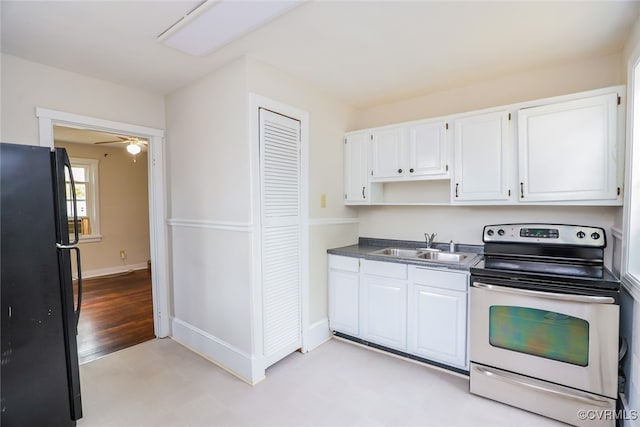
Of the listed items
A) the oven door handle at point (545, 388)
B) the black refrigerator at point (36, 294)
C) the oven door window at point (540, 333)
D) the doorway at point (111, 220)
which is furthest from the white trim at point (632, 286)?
the doorway at point (111, 220)

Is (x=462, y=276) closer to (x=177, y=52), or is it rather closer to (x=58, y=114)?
(x=177, y=52)

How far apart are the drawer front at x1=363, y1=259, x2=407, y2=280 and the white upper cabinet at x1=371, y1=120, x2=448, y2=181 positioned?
2.81 feet

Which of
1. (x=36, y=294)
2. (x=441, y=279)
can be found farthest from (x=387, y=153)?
(x=36, y=294)

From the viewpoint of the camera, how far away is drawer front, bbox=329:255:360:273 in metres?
A: 2.95

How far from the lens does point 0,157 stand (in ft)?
5.29

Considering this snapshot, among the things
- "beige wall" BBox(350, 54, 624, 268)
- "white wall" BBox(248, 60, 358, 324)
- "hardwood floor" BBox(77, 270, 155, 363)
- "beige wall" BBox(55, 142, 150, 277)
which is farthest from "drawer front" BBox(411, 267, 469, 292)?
"beige wall" BBox(55, 142, 150, 277)

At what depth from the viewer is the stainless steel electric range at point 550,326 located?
1832mm

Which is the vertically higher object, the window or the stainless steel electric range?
the window

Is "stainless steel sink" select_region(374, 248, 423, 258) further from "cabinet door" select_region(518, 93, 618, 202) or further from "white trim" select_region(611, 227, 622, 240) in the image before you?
"white trim" select_region(611, 227, 622, 240)

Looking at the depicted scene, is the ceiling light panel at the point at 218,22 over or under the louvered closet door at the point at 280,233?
over

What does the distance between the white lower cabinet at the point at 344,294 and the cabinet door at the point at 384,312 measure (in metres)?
0.09

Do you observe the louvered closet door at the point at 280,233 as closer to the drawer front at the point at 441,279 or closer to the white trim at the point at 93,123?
the drawer front at the point at 441,279

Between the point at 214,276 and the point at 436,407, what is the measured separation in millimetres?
1994

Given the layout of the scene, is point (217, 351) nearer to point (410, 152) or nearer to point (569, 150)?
point (410, 152)
